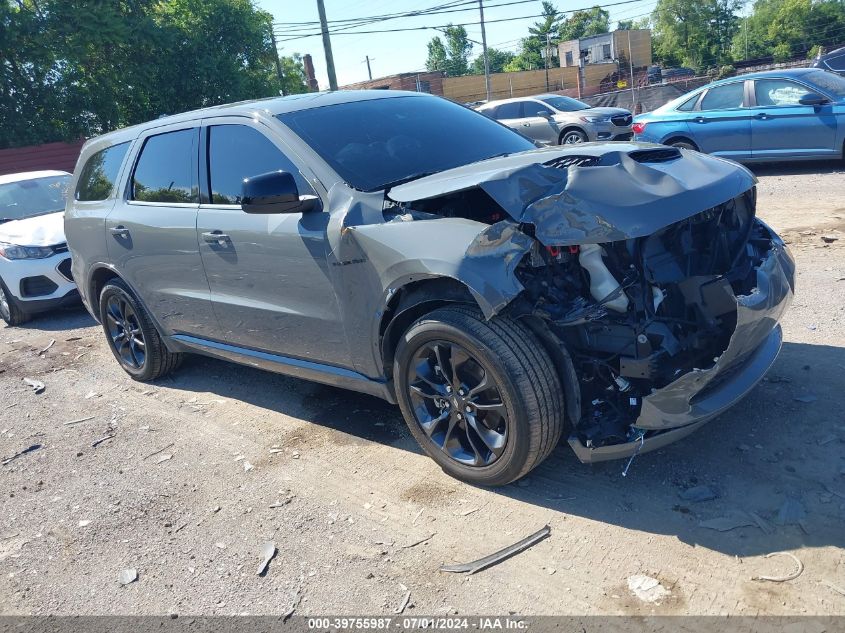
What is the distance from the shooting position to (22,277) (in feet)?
26.1

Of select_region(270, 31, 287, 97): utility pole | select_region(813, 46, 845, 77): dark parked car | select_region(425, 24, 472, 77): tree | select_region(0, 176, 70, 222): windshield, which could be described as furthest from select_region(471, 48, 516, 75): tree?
select_region(0, 176, 70, 222): windshield

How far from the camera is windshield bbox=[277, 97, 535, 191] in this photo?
3.87 metres

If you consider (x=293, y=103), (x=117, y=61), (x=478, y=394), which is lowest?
(x=478, y=394)

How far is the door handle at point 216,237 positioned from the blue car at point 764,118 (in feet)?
30.2

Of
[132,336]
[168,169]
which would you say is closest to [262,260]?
[168,169]

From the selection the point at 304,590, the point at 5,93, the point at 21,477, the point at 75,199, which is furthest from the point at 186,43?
the point at 304,590

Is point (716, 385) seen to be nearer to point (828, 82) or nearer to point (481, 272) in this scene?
point (481, 272)

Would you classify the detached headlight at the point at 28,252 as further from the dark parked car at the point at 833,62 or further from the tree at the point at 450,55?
the tree at the point at 450,55

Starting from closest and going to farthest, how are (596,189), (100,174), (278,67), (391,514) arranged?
(596,189) < (391,514) < (100,174) < (278,67)

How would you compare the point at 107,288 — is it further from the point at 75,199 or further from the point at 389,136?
the point at 389,136

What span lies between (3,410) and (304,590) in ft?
12.9

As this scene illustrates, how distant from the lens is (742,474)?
10.7 feet

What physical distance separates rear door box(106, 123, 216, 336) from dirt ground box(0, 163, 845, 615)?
2.52ft

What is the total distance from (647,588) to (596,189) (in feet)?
5.34
